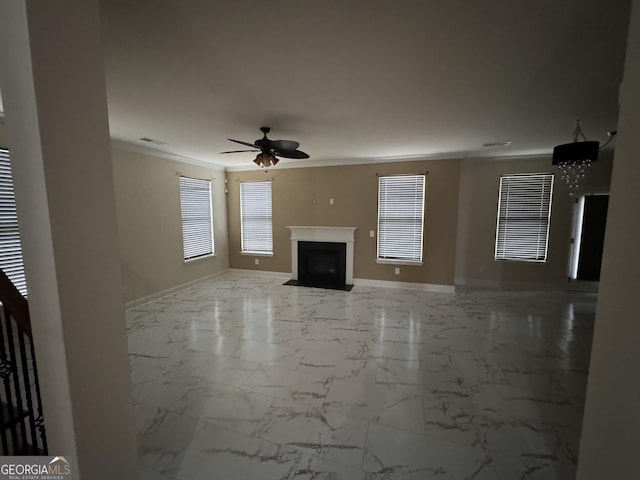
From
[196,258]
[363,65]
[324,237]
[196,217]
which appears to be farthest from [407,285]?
[196,217]

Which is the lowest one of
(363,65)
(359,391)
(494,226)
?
(359,391)

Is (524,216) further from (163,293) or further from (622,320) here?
(163,293)

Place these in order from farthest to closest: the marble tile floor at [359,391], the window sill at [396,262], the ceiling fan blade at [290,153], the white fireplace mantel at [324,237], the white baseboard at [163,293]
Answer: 1. the white fireplace mantel at [324,237]
2. the window sill at [396,262]
3. the white baseboard at [163,293]
4. the ceiling fan blade at [290,153]
5. the marble tile floor at [359,391]

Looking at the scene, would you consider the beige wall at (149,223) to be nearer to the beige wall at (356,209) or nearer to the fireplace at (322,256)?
the beige wall at (356,209)

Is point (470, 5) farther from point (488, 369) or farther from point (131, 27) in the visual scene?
point (488, 369)

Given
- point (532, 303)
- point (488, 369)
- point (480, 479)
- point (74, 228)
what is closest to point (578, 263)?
point (532, 303)

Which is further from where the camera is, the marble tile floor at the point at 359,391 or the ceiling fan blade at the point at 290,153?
the ceiling fan blade at the point at 290,153

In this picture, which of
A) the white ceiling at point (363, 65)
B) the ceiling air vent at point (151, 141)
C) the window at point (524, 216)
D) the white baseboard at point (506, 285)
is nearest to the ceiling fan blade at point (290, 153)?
the white ceiling at point (363, 65)

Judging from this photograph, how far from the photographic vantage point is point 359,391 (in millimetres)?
2322

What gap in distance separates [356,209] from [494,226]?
275cm

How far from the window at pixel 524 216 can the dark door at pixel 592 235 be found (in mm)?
544

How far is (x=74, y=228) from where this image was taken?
787 millimetres

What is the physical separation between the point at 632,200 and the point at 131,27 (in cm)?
243

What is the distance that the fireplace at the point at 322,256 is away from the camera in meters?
5.52
